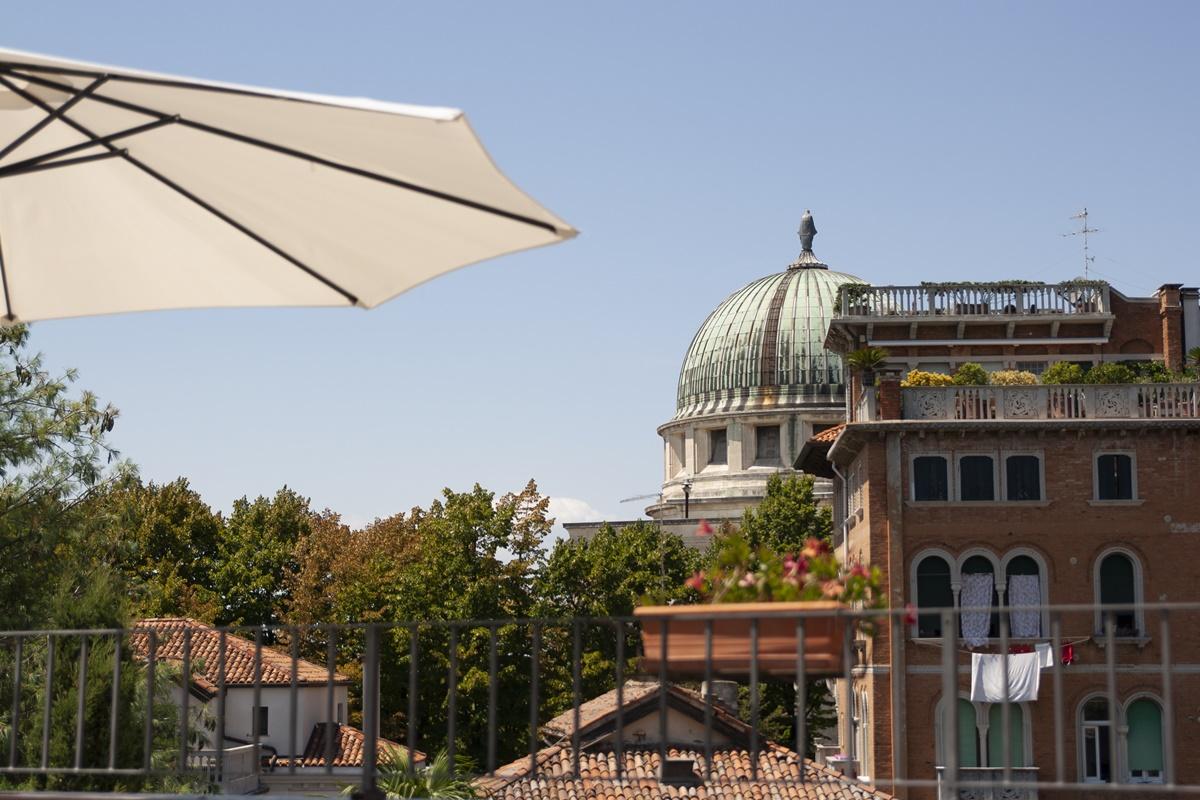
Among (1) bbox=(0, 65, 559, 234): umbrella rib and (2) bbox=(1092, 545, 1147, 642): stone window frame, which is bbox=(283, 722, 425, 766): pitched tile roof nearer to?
(2) bbox=(1092, 545, 1147, 642): stone window frame

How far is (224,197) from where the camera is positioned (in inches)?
301

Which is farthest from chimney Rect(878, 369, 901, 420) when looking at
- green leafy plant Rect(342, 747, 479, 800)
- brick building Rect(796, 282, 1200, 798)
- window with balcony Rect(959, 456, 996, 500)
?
green leafy plant Rect(342, 747, 479, 800)

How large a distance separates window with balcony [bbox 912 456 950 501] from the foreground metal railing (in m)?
3.19

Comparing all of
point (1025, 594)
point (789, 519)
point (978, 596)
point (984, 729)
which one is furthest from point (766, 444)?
point (984, 729)

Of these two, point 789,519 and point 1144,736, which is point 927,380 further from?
point 789,519

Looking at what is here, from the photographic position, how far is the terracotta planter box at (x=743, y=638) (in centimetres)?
757

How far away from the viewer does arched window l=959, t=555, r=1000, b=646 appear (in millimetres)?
40844

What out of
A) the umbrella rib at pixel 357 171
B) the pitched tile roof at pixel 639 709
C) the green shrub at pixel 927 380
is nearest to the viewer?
the umbrella rib at pixel 357 171

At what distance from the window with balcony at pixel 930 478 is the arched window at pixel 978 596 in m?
1.79

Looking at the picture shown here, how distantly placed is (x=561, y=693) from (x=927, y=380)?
1511 centimetres

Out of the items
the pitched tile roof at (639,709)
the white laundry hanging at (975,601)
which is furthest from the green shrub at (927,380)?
the pitched tile roof at (639,709)

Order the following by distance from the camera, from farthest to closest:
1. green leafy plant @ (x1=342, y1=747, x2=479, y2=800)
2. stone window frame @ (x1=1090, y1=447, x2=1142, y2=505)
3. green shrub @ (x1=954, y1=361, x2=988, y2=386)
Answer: green shrub @ (x1=954, y1=361, x2=988, y2=386), stone window frame @ (x1=1090, y1=447, x2=1142, y2=505), green leafy plant @ (x1=342, y1=747, x2=479, y2=800)

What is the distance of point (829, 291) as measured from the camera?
8681 cm

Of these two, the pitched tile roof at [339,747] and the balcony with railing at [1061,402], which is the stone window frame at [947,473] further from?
the pitched tile roof at [339,747]
